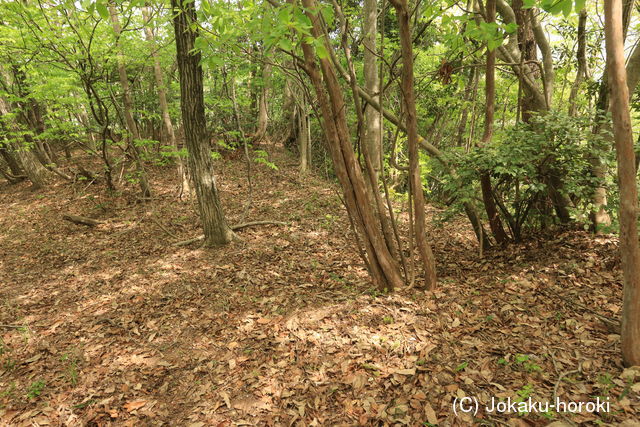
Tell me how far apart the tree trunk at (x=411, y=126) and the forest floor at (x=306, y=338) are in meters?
0.45

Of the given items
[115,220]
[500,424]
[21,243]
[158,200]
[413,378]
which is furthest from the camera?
[158,200]

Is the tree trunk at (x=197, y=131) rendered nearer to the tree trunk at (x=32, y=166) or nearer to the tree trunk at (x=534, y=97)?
the tree trunk at (x=534, y=97)

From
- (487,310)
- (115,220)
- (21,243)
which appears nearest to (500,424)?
(487,310)

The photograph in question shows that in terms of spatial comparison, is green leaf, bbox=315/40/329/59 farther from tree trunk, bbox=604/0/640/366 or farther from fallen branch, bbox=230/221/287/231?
fallen branch, bbox=230/221/287/231

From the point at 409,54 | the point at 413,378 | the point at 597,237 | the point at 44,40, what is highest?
the point at 44,40

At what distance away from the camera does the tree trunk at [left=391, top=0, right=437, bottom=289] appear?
328cm

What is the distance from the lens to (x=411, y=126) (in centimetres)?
360

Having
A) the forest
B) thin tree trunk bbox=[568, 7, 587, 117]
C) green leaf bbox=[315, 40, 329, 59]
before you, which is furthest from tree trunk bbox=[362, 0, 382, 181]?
green leaf bbox=[315, 40, 329, 59]

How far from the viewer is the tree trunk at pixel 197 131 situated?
523 cm

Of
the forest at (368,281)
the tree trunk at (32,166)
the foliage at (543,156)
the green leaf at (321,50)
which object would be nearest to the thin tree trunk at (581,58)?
the forest at (368,281)

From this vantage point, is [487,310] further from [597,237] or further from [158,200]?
[158,200]

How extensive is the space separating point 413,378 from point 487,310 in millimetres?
1360

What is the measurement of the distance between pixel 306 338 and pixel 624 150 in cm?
309

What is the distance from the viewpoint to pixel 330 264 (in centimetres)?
556
